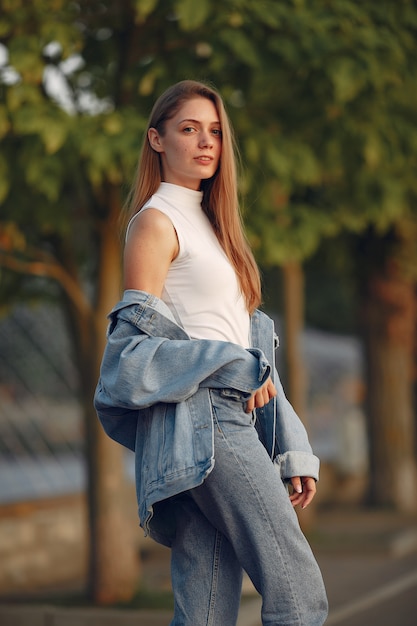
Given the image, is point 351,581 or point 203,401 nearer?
point 203,401

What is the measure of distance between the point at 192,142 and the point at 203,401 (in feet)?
2.42

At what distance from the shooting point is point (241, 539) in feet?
10.6

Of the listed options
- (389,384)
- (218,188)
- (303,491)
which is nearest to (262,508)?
(303,491)

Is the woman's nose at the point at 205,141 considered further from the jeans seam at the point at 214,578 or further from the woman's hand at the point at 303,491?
the jeans seam at the point at 214,578

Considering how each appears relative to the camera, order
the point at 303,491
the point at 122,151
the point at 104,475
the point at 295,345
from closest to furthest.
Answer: the point at 303,491, the point at 122,151, the point at 104,475, the point at 295,345

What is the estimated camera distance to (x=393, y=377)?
50.9 feet

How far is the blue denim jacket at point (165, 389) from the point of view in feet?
10.2

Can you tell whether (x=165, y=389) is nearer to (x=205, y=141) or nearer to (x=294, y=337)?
(x=205, y=141)

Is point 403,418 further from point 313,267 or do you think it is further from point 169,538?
point 169,538

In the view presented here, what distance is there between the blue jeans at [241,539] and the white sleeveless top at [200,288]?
199 mm

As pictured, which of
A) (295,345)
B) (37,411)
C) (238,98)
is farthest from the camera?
(37,411)

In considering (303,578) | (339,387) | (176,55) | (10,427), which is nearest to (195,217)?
(303,578)

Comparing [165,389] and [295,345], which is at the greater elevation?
[165,389]

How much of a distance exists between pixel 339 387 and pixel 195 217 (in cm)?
1801
